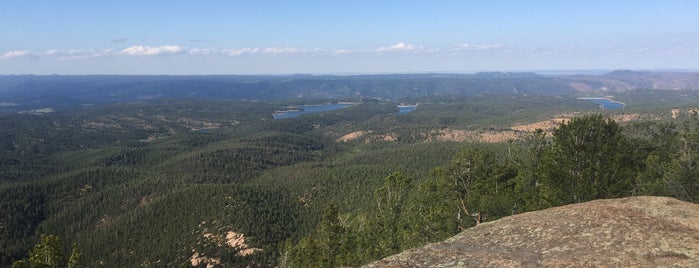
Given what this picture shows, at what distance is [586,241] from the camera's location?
2228cm

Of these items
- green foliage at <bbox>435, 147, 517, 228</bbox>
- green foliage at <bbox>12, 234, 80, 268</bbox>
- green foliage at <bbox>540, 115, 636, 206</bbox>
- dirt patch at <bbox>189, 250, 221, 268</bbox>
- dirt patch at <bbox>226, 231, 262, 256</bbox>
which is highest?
green foliage at <bbox>540, 115, 636, 206</bbox>

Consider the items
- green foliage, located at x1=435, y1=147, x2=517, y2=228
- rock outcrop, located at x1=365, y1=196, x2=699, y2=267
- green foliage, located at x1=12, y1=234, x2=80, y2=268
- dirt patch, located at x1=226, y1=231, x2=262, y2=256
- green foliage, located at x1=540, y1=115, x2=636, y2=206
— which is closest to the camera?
rock outcrop, located at x1=365, y1=196, x2=699, y2=267

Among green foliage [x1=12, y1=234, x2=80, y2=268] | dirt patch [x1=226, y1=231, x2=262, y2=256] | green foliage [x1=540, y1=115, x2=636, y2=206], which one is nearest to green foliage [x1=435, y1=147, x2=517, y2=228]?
green foliage [x1=540, y1=115, x2=636, y2=206]

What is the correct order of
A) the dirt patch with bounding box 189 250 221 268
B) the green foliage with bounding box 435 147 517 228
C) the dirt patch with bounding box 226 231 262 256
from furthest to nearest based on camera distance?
the dirt patch with bounding box 226 231 262 256 → the dirt patch with bounding box 189 250 221 268 → the green foliage with bounding box 435 147 517 228

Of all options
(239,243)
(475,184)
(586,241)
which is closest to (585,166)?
(475,184)

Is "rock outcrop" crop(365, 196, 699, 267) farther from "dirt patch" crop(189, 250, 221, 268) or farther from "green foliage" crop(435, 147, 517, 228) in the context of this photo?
"dirt patch" crop(189, 250, 221, 268)

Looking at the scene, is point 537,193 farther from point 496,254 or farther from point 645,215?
point 496,254

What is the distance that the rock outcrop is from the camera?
20062 millimetres

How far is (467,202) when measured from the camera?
48.2 metres

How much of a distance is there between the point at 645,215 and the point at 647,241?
3.95 meters

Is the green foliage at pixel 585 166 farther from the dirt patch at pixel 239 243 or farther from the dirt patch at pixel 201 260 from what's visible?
the dirt patch at pixel 201 260

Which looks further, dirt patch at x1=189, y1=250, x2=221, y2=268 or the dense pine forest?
dirt patch at x1=189, y1=250, x2=221, y2=268

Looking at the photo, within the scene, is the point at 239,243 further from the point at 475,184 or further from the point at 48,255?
the point at 475,184

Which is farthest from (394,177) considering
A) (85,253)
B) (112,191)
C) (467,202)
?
(112,191)
